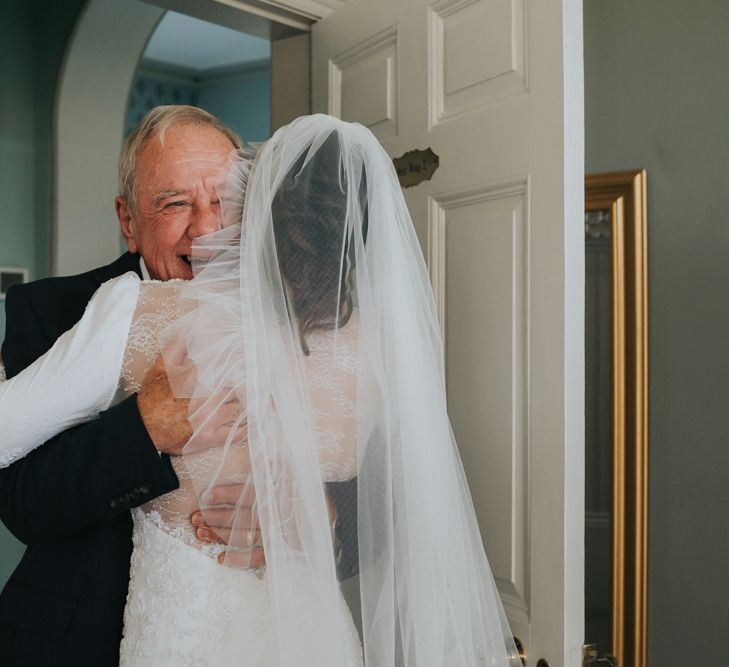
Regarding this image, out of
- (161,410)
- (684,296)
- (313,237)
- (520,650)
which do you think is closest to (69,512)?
(161,410)

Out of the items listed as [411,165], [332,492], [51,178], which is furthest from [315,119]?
[51,178]

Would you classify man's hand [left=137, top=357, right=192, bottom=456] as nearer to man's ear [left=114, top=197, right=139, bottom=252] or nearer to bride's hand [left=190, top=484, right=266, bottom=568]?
bride's hand [left=190, top=484, right=266, bottom=568]

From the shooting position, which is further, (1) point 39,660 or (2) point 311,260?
(1) point 39,660

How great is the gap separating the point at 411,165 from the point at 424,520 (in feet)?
3.16

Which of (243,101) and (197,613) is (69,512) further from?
(243,101)

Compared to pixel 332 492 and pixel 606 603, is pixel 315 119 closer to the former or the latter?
pixel 332 492

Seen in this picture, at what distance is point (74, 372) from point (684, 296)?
159 cm

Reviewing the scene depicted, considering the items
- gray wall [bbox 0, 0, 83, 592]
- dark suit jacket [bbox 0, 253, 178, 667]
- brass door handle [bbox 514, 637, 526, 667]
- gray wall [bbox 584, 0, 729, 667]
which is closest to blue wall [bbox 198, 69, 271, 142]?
gray wall [bbox 0, 0, 83, 592]

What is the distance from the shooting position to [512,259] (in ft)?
5.22

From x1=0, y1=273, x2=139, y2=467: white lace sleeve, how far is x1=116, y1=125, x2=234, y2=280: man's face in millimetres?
399

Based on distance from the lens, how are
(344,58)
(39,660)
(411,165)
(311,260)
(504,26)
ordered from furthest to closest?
1. (344,58)
2. (411,165)
3. (504,26)
4. (39,660)
5. (311,260)

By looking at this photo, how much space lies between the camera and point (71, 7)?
327 cm

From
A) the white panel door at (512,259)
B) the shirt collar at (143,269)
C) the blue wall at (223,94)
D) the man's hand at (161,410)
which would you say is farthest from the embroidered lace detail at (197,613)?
the blue wall at (223,94)

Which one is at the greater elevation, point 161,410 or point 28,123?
point 28,123
